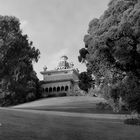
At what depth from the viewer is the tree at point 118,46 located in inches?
810

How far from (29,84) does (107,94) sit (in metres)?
30.0

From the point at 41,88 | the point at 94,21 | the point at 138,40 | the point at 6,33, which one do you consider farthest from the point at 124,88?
the point at 41,88

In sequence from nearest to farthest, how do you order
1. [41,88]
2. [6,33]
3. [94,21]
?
1. [94,21]
2. [6,33]
3. [41,88]

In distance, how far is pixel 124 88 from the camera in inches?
840

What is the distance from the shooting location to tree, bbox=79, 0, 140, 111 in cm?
2056

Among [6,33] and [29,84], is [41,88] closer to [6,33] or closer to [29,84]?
[29,84]

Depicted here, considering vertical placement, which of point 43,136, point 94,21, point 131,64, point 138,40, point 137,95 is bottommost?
point 43,136

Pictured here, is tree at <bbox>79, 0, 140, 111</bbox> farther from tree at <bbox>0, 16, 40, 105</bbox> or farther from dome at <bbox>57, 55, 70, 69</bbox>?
dome at <bbox>57, 55, 70, 69</bbox>

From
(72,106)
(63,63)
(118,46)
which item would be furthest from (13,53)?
(63,63)

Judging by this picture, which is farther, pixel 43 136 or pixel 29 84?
pixel 29 84

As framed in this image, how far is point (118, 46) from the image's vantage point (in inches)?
819

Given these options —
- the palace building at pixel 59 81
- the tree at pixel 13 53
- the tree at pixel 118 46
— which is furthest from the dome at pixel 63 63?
the tree at pixel 118 46

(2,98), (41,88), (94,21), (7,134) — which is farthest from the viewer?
(41,88)

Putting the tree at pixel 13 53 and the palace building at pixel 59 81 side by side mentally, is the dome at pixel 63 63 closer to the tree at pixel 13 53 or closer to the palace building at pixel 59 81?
the palace building at pixel 59 81
